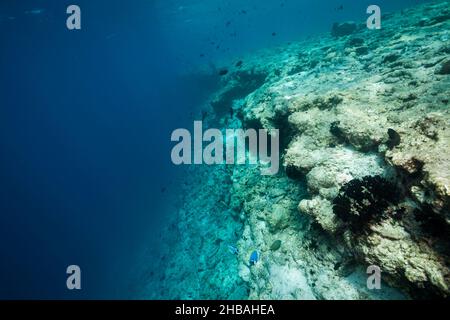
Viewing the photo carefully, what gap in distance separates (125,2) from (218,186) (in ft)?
88.7

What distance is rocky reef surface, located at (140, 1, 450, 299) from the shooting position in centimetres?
467

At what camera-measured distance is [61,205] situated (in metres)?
71.9

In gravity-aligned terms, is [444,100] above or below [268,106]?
below

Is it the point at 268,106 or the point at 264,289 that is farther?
the point at 268,106

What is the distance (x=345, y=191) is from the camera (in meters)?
5.57

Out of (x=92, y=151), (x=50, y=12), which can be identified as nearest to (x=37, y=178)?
(x=92, y=151)

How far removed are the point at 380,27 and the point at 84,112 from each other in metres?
150

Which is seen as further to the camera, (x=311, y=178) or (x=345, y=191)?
(x=311, y=178)

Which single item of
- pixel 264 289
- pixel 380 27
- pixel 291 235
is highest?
pixel 380 27

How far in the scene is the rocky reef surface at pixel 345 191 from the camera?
15.3ft
